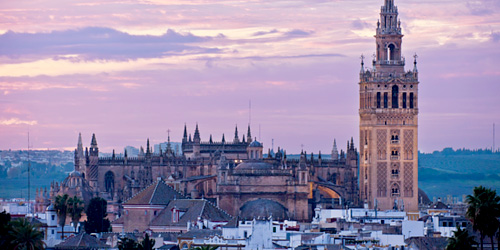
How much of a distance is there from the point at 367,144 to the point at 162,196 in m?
32.6

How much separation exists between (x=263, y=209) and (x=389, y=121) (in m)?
29.3

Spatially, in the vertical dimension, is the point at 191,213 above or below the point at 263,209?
below

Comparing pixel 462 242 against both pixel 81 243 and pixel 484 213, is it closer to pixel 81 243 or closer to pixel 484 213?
pixel 484 213

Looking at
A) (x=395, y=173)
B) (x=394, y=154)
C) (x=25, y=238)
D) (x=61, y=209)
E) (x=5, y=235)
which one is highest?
(x=394, y=154)

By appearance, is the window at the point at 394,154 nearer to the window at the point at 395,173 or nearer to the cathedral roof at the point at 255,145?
the window at the point at 395,173

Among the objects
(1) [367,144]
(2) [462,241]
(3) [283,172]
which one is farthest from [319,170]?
(2) [462,241]

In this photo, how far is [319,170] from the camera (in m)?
199

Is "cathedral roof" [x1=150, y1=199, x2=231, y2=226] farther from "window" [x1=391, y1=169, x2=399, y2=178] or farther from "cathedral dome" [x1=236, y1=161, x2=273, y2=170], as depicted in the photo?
"window" [x1=391, y1=169, x2=399, y2=178]

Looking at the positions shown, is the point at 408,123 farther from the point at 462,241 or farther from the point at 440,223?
the point at 462,241

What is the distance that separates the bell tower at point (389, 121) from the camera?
633 feet

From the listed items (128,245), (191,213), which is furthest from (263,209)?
(128,245)

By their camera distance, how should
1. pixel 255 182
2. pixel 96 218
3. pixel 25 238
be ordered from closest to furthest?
pixel 25 238
pixel 96 218
pixel 255 182

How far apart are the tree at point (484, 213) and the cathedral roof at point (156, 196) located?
62.4 meters

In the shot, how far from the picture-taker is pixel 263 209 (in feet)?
555
